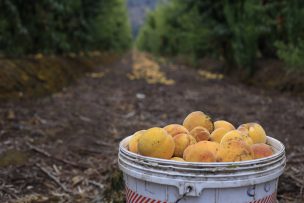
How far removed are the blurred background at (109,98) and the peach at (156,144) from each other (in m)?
1.18

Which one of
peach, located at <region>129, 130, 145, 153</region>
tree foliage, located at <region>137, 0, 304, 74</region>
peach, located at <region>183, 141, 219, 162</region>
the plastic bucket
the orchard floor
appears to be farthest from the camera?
tree foliage, located at <region>137, 0, 304, 74</region>

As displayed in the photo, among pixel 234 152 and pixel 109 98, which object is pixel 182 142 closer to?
pixel 234 152

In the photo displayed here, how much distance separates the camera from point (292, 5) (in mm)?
10102

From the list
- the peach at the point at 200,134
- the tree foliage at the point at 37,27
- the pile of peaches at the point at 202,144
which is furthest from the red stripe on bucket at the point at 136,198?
the tree foliage at the point at 37,27

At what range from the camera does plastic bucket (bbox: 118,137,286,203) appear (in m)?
2.25

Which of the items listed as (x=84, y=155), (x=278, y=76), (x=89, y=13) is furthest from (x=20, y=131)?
(x=89, y=13)

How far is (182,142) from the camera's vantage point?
8.73 ft

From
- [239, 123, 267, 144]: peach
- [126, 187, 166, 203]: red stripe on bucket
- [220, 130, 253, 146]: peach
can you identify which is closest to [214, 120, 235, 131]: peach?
[239, 123, 267, 144]: peach

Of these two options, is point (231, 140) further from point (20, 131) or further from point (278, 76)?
point (278, 76)

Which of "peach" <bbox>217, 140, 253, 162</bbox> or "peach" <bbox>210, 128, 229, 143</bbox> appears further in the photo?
"peach" <bbox>210, 128, 229, 143</bbox>

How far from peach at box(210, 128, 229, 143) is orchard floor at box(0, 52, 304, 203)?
3.86 feet

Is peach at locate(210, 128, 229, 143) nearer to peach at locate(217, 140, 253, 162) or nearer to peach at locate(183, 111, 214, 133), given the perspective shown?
peach at locate(183, 111, 214, 133)

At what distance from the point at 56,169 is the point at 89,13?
18.5 metres

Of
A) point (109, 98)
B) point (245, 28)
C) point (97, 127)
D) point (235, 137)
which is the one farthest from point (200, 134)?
point (245, 28)
